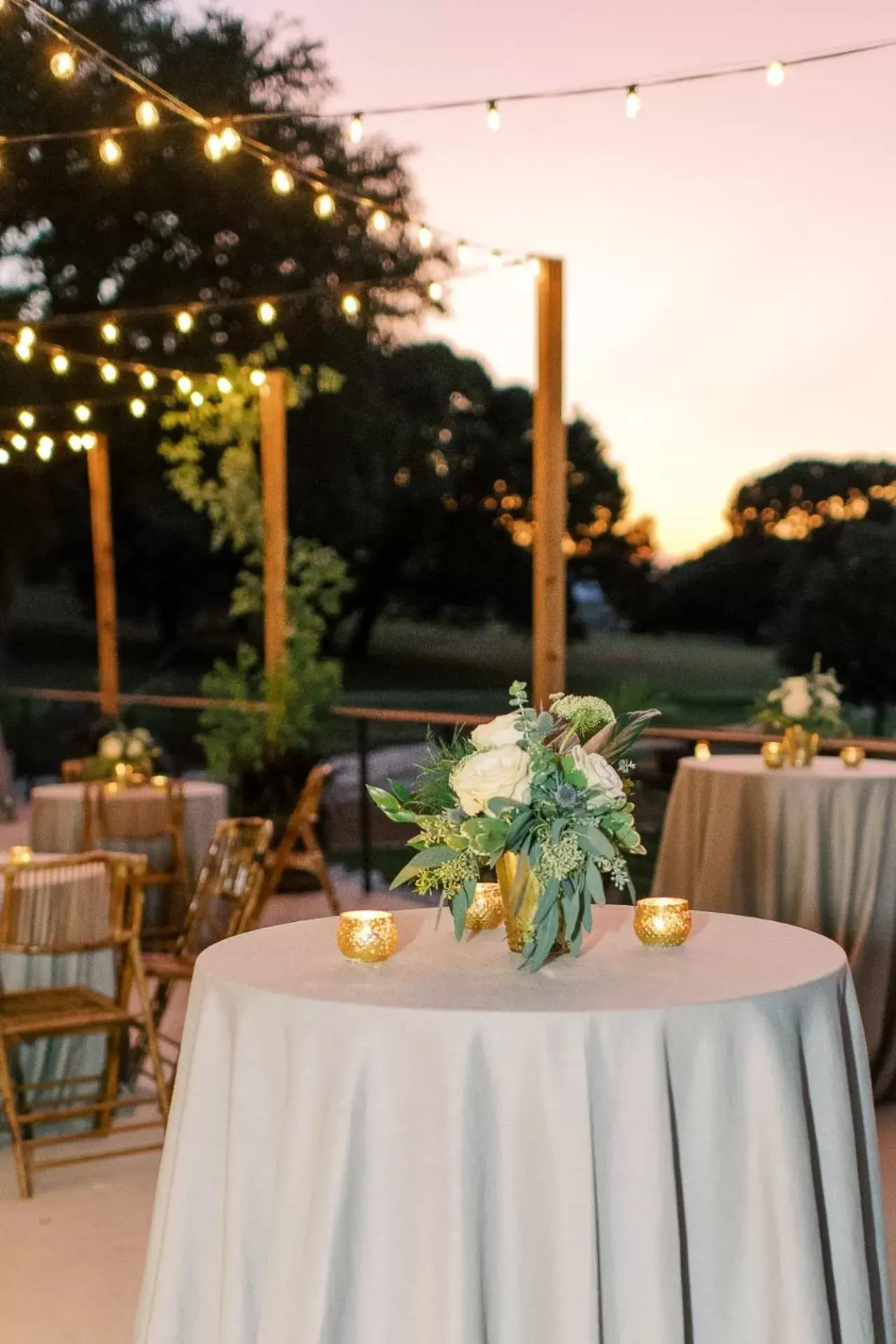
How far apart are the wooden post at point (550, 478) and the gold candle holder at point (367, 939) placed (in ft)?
14.5

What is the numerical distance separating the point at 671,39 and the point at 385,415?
7186 millimetres

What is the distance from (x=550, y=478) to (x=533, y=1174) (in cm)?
503

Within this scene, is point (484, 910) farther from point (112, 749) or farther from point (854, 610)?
point (854, 610)

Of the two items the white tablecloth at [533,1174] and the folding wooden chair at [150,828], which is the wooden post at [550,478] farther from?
the white tablecloth at [533,1174]

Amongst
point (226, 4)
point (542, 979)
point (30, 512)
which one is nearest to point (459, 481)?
point (30, 512)

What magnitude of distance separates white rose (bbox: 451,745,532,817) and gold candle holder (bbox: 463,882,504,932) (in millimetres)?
396

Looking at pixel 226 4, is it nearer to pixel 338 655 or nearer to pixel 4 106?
pixel 4 106

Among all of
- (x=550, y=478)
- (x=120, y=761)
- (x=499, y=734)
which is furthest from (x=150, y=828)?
(x=499, y=734)

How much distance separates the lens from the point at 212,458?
1622 cm

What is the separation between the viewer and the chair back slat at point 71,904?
4.58 m

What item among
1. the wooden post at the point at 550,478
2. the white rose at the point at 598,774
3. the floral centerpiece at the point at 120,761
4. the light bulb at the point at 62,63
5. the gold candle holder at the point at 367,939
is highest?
the light bulb at the point at 62,63

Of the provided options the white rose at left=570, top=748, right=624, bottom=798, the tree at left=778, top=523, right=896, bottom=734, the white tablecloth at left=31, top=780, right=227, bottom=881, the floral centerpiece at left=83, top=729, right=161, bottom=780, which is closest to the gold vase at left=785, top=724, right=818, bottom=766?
the white tablecloth at left=31, top=780, right=227, bottom=881

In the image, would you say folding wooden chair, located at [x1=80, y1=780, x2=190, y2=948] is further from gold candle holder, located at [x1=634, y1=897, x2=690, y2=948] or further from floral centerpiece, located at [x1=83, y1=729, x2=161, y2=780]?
gold candle holder, located at [x1=634, y1=897, x2=690, y2=948]

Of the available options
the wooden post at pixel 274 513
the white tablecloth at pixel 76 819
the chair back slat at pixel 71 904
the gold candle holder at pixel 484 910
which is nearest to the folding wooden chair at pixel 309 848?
the white tablecloth at pixel 76 819
